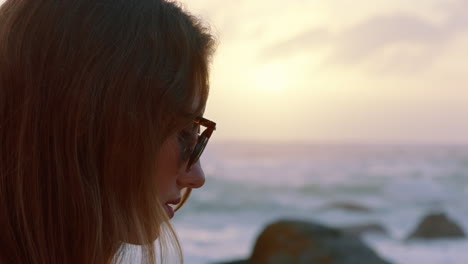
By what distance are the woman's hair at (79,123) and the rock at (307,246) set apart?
3821 millimetres

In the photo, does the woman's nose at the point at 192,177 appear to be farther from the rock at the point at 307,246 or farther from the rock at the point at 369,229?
the rock at the point at 369,229

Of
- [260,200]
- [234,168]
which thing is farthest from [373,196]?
[234,168]

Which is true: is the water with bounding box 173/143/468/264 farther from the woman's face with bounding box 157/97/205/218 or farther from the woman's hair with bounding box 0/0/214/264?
the woman's hair with bounding box 0/0/214/264

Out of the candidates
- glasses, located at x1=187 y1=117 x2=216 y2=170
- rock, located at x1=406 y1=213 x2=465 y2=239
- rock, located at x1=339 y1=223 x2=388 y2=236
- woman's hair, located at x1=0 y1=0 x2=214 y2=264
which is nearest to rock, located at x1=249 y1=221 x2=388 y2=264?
glasses, located at x1=187 y1=117 x2=216 y2=170

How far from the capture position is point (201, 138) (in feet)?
5.24

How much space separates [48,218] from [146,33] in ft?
1.44

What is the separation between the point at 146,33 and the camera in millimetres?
1409

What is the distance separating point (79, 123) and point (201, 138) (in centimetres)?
33

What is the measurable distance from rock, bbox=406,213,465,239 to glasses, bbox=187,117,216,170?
14.4 m

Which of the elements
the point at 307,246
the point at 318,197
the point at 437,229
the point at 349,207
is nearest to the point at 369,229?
the point at 437,229

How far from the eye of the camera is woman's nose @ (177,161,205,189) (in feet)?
5.13

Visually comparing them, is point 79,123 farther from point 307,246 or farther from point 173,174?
point 307,246

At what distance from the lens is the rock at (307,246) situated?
5094 mm

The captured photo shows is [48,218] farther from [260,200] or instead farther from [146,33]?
[260,200]
